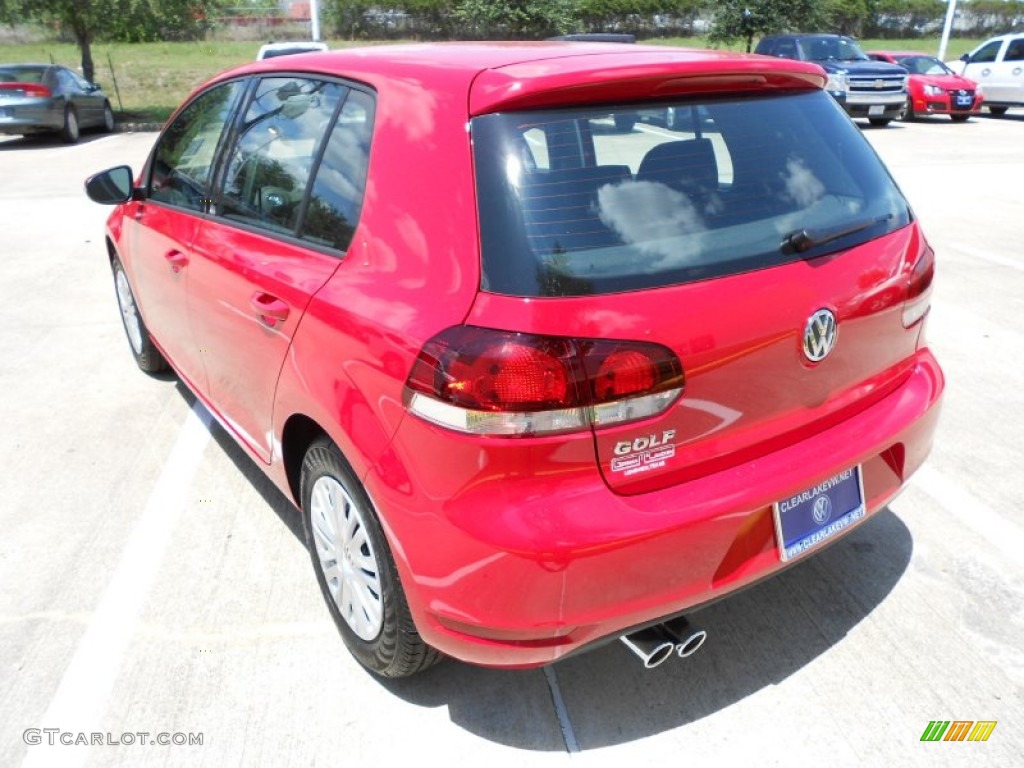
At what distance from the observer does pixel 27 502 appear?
3.69 meters

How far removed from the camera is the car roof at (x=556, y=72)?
6.88 feet

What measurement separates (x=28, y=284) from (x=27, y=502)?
3936 mm

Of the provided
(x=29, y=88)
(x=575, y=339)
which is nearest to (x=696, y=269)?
(x=575, y=339)

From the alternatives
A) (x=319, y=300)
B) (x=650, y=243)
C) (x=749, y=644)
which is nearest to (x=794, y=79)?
(x=650, y=243)

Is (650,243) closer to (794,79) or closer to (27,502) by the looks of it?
(794,79)

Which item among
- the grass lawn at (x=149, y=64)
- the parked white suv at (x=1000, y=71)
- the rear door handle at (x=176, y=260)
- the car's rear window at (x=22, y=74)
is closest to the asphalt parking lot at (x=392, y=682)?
the rear door handle at (x=176, y=260)

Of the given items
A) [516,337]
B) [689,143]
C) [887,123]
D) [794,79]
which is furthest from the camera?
[887,123]

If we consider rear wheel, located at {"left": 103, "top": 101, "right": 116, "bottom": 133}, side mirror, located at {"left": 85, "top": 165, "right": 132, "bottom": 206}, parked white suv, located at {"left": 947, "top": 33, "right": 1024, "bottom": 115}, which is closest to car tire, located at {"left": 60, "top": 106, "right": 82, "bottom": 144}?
rear wheel, located at {"left": 103, "top": 101, "right": 116, "bottom": 133}

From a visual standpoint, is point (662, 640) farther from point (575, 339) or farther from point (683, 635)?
point (575, 339)

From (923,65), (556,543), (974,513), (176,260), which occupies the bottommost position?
(923,65)

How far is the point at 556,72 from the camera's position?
2113 mm

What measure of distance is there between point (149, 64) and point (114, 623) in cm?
3211

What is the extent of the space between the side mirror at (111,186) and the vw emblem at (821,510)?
3.37 m

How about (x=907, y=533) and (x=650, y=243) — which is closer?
(x=650, y=243)
